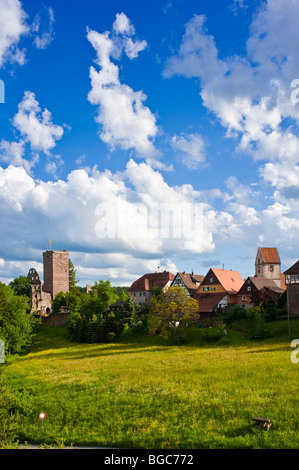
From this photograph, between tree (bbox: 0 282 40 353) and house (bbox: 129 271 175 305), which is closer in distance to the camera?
tree (bbox: 0 282 40 353)

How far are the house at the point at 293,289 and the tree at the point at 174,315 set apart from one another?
46.7 feet

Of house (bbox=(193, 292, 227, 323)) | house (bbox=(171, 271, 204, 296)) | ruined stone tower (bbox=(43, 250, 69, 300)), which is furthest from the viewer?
ruined stone tower (bbox=(43, 250, 69, 300))

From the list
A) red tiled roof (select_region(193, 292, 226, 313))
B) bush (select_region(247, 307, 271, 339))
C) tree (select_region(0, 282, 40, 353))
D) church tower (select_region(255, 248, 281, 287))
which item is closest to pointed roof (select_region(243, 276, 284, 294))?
red tiled roof (select_region(193, 292, 226, 313))

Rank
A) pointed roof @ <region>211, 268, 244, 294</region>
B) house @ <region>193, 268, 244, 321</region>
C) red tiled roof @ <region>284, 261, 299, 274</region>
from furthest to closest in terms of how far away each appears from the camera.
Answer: pointed roof @ <region>211, 268, 244, 294</region> < house @ <region>193, 268, 244, 321</region> < red tiled roof @ <region>284, 261, 299, 274</region>

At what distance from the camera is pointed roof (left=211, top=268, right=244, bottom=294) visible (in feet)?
229

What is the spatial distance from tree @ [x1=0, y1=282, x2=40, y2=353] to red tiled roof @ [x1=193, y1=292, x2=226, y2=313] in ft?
95.4

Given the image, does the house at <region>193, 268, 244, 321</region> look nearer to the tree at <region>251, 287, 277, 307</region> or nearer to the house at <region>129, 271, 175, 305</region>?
the tree at <region>251, 287, 277, 307</region>

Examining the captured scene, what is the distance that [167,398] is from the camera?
981 inches

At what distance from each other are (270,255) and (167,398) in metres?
59.5

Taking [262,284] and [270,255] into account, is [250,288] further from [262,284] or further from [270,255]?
[270,255]

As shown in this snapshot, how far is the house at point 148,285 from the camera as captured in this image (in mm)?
79750

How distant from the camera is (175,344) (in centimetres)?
5056

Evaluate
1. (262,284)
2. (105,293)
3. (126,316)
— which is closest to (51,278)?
(105,293)
